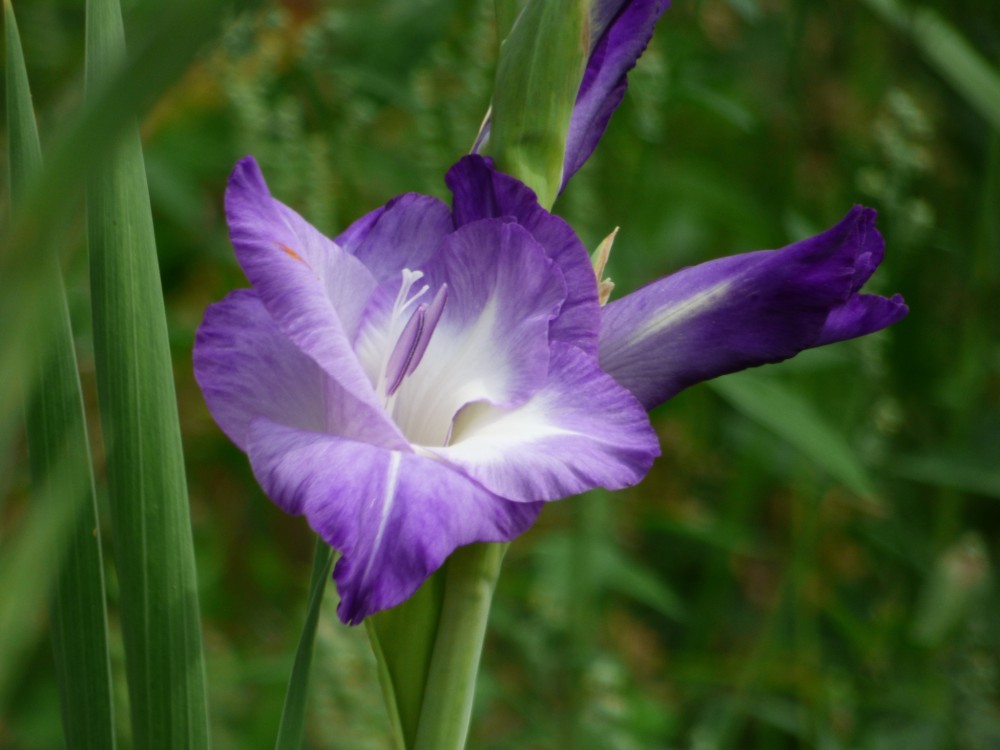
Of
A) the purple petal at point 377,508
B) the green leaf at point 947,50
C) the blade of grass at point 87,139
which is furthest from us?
the green leaf at point 947,50

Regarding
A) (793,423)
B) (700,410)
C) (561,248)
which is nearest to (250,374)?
(561,248)

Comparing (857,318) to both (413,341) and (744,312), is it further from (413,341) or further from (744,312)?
(413,341)

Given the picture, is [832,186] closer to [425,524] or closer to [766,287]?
[766,287]

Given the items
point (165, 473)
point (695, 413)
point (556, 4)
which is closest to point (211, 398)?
point (165, 473)

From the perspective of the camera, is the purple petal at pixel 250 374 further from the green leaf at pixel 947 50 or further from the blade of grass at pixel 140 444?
the green leaf at pixel 947 50

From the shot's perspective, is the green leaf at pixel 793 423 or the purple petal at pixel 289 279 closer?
the purple petal at pixel 289 279

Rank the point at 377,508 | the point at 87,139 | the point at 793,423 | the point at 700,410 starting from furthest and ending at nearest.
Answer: the point at 700,410
the point at 793,423
the point at 377,508
the point at 87,139

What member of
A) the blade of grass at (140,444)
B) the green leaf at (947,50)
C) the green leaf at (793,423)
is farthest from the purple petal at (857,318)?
the green leaf at (947,50)
